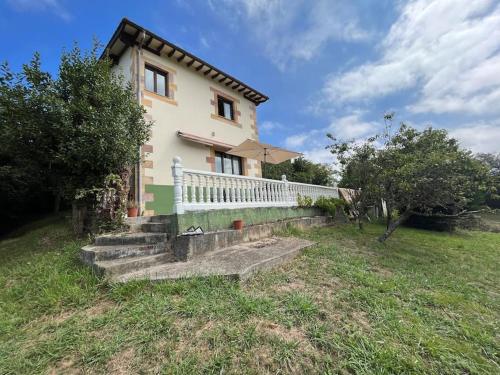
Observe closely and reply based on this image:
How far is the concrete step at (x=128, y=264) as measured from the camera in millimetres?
3155

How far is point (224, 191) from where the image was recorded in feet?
18.1

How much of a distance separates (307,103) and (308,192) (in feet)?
20.4

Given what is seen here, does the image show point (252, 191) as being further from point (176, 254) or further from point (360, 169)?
point (360, 169)

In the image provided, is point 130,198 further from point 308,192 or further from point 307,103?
point 307,103

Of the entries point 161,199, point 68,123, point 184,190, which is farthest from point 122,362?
point 161,199

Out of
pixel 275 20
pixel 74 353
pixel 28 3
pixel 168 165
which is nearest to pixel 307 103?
pixel 275 20

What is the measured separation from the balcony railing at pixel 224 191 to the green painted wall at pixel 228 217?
4.4 inches

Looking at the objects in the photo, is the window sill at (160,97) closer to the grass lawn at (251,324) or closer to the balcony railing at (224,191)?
the balcony railing at (224,191)

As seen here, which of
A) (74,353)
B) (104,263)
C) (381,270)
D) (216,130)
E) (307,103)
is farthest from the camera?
→ (307,103)

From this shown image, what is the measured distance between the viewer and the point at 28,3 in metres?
6.30

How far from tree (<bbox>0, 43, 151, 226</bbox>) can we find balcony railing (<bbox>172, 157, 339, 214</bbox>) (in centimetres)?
209

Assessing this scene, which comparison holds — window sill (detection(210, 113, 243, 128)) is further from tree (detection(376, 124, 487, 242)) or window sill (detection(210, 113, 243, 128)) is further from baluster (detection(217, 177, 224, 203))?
tree (detection(376, 124, 487, 242))

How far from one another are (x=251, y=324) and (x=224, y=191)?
3.57 m

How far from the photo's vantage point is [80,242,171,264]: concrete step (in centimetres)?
354
